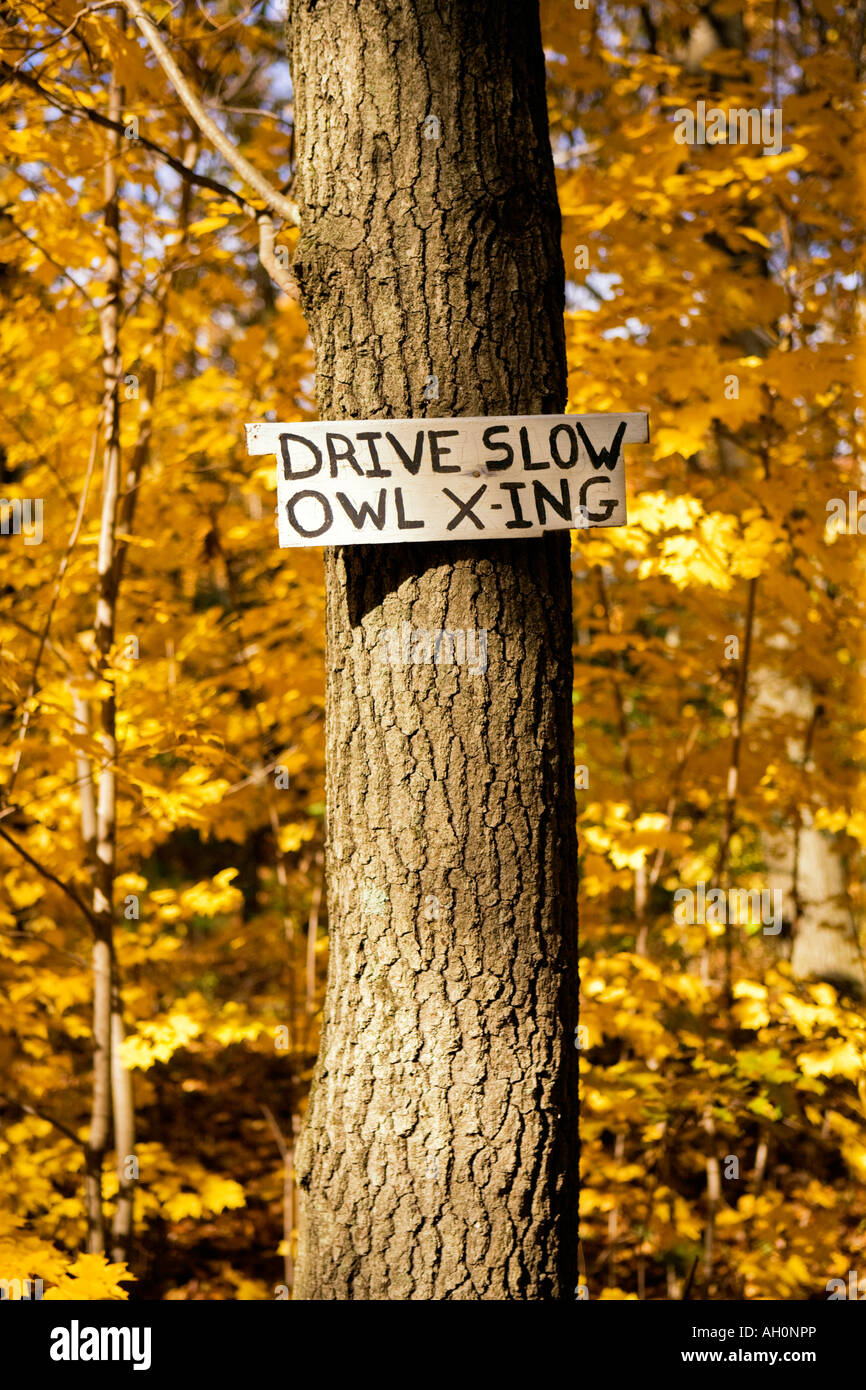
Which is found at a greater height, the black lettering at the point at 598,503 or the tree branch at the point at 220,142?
the tree branch at the point at 220,142

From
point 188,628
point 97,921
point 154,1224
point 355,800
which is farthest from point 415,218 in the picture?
point 154,1224

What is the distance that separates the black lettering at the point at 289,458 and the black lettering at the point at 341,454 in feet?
0.06

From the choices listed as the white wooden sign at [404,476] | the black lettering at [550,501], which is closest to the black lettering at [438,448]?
the white wooden sign at [404,476]

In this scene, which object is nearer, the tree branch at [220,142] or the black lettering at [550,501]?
the black lettering at [550,501]

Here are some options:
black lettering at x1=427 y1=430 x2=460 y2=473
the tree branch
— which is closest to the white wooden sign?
black lettering at x1=427 y1=430 x2=460 y2=473

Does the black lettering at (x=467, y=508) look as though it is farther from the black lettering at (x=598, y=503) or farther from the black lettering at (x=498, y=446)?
the black lettering at (x=598, y=503)

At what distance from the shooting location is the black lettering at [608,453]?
1289 millimetres

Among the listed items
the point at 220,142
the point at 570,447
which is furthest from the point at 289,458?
the point at 220,142

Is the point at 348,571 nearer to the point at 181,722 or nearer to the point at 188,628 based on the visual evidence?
the point at 181,722

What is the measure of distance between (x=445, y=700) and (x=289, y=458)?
389 millimetres

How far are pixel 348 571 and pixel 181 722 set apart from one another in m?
1.10

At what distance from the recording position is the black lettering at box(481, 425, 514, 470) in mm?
1246

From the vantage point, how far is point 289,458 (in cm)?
125

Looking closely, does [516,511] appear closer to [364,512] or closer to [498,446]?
[498,446]
